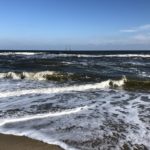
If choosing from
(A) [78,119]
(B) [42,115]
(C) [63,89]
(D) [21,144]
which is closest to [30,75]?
(C) [63,89]

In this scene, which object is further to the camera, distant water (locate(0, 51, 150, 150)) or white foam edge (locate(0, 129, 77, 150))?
distant water (locate(0, 51, 150, 150))

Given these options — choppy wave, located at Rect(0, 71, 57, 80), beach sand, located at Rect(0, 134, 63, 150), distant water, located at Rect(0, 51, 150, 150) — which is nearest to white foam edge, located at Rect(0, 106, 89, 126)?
distant water, located at Rect(0, 51, 150, 150)

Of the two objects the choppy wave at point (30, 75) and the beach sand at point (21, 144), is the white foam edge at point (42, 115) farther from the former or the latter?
the choppy wave at point (30, 75)

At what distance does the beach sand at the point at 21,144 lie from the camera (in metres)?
5.85

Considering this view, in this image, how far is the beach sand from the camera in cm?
585

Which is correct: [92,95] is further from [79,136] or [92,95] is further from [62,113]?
[79,136]

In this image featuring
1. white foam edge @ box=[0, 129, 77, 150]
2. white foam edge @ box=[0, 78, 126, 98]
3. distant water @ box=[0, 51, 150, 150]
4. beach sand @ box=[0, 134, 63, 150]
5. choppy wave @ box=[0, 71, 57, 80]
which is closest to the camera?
beach sand @ box=[0, 134, 63, 150]

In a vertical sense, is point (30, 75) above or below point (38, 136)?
below

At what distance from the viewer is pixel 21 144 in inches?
238

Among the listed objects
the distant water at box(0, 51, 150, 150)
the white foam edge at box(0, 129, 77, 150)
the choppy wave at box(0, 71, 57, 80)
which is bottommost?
the choppy wave at box(0, 71, 57, 80)

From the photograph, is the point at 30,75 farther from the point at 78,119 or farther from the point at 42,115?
the point at 78,119

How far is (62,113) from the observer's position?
888 centimetres

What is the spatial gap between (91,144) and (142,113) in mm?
3336

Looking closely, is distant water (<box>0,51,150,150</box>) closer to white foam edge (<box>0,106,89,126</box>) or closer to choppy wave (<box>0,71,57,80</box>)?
white foam edge (<box>0,106,89,126</box>)
